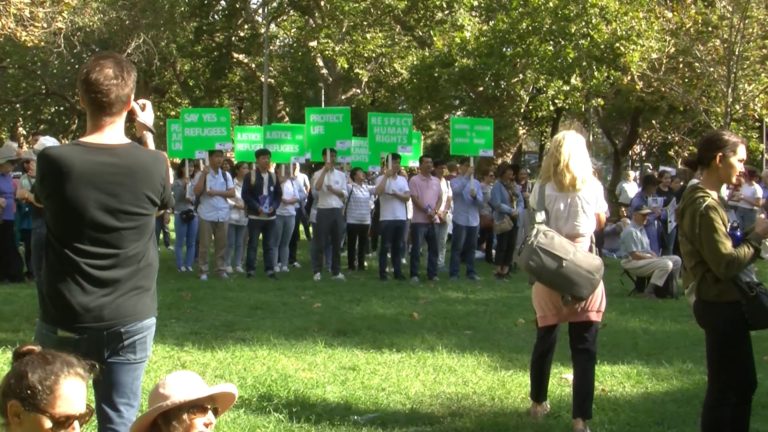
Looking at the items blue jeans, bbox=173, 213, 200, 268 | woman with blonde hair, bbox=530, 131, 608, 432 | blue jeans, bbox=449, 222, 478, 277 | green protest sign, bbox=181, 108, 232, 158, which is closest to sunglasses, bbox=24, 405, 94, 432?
woman with blonde hair, bbox=530, 131, 608, 432

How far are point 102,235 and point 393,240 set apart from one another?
1301cm

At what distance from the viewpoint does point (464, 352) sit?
386 inches

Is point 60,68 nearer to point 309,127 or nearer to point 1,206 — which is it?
point 309,127

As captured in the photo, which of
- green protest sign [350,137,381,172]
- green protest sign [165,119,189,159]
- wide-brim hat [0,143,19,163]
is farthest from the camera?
green protest sign [350,137,381,172]

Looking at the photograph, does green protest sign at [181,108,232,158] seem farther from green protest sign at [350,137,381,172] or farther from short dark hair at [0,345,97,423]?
short dark hair at [0,345,97,423]

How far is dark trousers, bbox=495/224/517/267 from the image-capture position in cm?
1797

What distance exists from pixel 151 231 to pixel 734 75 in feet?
77.0

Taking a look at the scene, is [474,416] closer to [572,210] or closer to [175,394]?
[572,210]

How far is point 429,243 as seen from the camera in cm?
1720

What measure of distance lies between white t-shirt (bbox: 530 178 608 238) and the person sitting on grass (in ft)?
27.8

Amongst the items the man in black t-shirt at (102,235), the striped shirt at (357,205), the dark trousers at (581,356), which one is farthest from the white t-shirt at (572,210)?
the striped shirt at (357,205)

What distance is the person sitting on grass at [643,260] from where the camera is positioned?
1498cm

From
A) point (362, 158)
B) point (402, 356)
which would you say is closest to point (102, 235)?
point (402, 356)

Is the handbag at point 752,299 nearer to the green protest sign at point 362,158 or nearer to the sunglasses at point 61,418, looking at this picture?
the sunglasses at point 61,418
